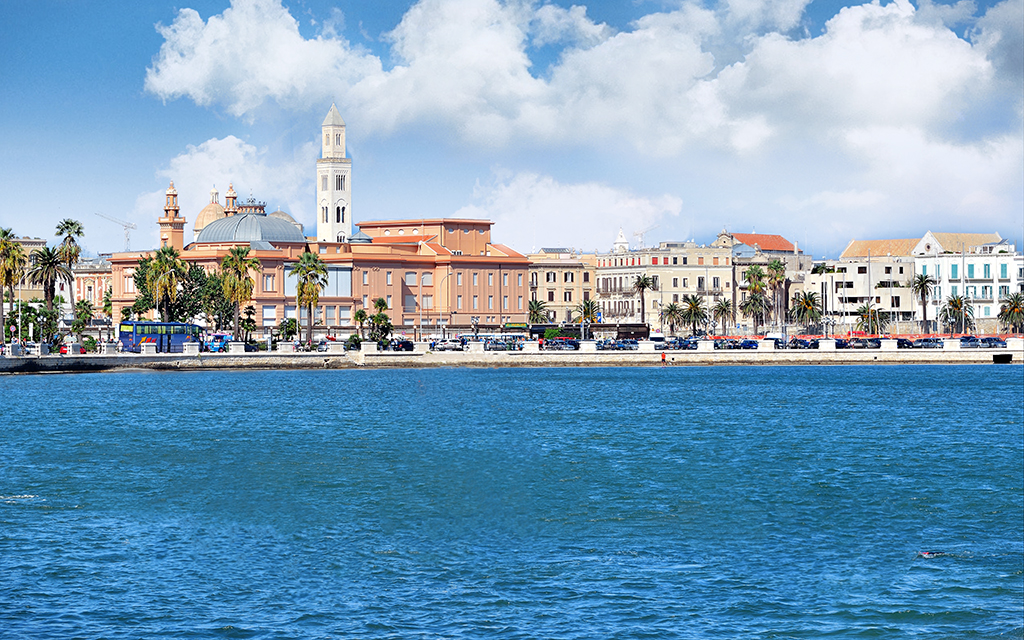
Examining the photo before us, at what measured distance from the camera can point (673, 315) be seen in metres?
168

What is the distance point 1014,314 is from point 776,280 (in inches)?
1294

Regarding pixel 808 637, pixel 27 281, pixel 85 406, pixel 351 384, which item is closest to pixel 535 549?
pixel 808 637

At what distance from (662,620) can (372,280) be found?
135 meters

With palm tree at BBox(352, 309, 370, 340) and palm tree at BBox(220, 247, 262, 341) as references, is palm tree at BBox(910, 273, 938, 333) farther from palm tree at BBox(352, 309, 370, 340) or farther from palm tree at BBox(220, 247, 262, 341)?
palm tree at BBox(220, 247, 262, 341)

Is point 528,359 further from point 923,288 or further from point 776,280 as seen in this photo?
point 776,280

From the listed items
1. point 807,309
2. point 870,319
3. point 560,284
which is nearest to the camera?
point 870,319

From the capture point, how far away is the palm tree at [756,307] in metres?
168

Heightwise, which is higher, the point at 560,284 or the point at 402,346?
the point at 560,284

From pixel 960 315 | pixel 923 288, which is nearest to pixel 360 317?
pixel 923 288

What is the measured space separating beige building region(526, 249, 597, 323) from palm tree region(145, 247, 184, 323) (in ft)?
209

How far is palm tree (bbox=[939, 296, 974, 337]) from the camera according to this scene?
15375 cm

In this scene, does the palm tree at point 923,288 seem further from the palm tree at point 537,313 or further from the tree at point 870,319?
the palm tree at point 537,313

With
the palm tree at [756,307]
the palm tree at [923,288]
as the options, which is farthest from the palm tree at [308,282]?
the palm tree at [923,288]

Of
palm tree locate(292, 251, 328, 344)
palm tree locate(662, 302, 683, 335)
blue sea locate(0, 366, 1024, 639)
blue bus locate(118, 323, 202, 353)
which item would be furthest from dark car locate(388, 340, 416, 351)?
palm tree locate(662, 302, 683, 335)
